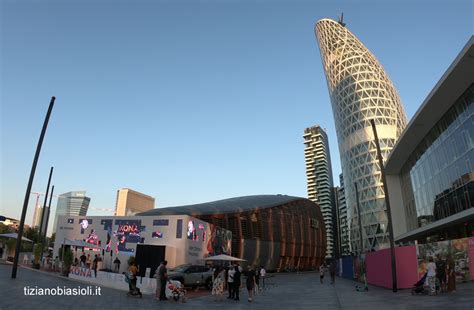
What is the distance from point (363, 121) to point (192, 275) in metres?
73.7

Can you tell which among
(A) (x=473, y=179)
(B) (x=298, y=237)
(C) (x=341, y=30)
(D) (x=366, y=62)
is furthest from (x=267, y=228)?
(C) (x=341, y=30)

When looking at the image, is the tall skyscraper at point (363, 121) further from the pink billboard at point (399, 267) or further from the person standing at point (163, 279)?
the person standing at point (163, 279)

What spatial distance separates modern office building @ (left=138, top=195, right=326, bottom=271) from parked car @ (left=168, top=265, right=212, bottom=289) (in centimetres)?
3012

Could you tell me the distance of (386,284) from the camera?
77.7ft

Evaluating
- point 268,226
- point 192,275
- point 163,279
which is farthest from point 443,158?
point 268,226

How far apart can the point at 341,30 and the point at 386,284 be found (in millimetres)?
98277

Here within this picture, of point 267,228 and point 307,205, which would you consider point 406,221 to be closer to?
point 267,228

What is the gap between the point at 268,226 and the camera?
2623 inches

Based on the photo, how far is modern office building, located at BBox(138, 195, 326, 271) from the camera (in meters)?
59.3

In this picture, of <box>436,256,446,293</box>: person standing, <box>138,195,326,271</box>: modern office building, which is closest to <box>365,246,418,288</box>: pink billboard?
<box>436,256,446,293</box>: person standing

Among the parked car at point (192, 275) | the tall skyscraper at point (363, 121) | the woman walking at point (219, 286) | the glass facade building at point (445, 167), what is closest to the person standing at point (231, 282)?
the woman walking at point (219, 286)

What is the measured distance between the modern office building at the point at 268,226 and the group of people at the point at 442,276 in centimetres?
4101

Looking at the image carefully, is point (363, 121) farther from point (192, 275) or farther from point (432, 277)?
point (432, 277)

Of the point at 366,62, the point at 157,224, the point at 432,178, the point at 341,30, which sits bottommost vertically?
the point at 157,224
